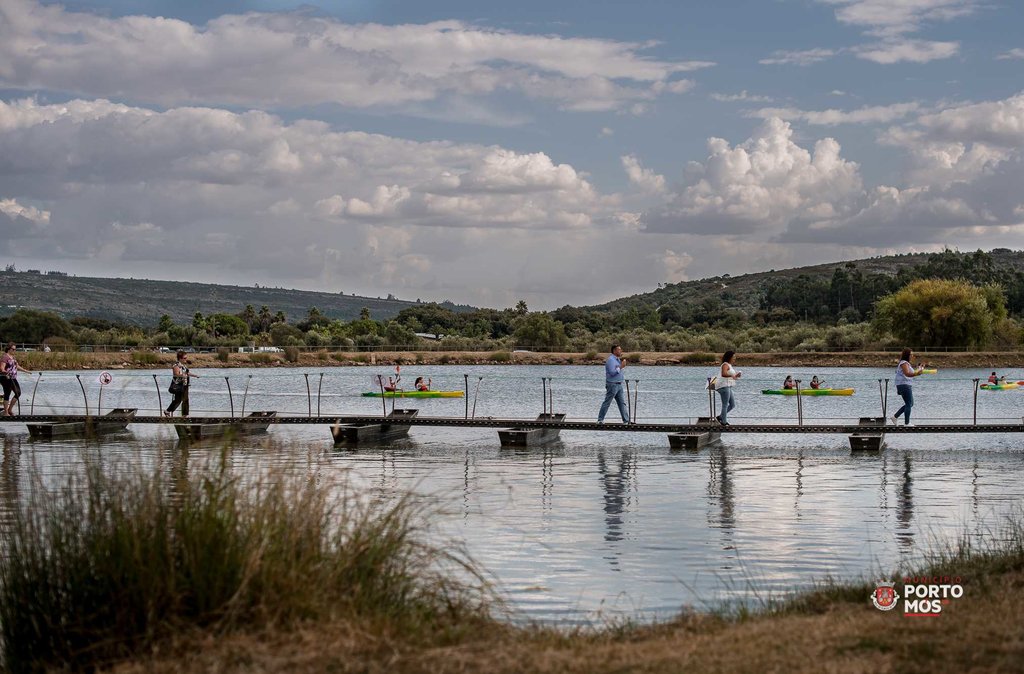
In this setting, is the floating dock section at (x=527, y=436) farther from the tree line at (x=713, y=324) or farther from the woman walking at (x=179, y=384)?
the tree line at (x=713, y=324)

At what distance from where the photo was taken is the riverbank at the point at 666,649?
23.1 feet

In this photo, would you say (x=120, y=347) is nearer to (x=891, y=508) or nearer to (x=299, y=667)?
(x=891, y=508)

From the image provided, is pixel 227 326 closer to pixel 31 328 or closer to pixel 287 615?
pixel 31 328

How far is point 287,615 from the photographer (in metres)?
7.59

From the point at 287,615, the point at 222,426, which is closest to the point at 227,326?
the point at 222,426

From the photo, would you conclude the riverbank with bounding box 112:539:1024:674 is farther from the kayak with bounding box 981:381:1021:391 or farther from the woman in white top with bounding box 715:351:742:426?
the kayak with bounding box 981:381:1021:391

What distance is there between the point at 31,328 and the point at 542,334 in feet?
Answer: 174

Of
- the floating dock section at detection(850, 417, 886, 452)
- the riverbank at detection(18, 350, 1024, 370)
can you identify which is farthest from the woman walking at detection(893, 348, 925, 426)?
the riverbank at detection(18, 350, 1024, 370)

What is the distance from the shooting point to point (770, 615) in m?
9.49

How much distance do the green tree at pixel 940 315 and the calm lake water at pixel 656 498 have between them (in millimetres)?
53644

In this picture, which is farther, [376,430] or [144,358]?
[144,358]

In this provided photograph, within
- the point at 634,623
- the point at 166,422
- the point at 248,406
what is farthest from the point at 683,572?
the point at 248,406

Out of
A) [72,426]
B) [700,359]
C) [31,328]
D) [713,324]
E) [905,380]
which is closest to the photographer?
[905,380]

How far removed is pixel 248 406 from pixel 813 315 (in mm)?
109472
